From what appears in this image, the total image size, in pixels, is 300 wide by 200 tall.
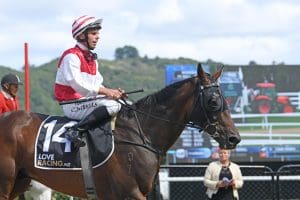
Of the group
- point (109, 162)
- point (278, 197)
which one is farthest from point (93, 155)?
point (278, 197)

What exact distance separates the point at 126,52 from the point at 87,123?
539ft

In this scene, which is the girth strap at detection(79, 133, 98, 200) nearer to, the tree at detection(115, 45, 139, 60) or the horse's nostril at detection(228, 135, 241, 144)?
the horse's nostril at detection(228, 135, 241, 144)

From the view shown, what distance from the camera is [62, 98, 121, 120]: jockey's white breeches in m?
8.53

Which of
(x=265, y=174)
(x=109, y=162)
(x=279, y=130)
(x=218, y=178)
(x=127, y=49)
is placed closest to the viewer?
(x=109, y=162)

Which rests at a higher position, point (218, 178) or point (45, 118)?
point (45, 118)

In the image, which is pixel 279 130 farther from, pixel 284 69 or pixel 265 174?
A: pixel 265 174

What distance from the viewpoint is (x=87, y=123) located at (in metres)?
8.49

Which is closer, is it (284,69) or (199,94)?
(199,94)

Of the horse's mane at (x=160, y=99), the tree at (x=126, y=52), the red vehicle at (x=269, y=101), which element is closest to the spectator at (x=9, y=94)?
the horse's mane at (x=160, y=99)

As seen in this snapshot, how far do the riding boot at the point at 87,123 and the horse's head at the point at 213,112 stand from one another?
1.04 m

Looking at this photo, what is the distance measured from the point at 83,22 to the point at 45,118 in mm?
1198

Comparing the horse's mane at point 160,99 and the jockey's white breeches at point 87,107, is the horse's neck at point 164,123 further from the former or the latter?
the jockey's white breeches at point 87,107

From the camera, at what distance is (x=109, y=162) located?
8422 mm

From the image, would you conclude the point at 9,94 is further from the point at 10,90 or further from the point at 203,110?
the point at 203,110
